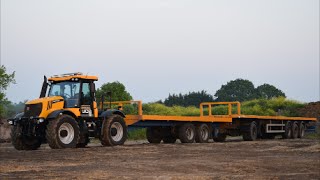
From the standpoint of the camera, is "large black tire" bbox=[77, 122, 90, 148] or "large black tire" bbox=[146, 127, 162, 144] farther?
"large black tire" bbox=[146, 127, 162, 144]

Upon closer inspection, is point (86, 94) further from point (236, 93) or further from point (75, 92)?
point (236, 93)

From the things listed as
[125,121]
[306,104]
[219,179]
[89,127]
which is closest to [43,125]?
[89,127]

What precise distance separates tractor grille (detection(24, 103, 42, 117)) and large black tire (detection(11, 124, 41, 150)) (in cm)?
57

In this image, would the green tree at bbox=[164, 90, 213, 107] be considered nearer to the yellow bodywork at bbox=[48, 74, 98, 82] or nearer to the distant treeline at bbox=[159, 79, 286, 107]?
the distant treeline at bbox=[159, 79, 286, 107]

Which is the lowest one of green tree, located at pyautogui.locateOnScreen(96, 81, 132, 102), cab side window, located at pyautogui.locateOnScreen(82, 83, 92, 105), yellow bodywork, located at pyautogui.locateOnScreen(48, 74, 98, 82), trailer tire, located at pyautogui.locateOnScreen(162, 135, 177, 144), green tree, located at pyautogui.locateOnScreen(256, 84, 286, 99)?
trailer tire, located at pyautogui.locateOnScreen(162, 135, 177, 144)

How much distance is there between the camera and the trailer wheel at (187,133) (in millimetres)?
22734

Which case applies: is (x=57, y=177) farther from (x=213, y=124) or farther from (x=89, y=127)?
(x=213, y=124)

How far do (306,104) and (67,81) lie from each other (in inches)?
1226

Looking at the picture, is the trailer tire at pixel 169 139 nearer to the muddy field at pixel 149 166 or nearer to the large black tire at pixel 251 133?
the large black tire at pixel 251 133

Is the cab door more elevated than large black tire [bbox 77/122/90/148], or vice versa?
the cab door

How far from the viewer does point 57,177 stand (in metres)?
9.88

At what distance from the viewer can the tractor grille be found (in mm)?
17562

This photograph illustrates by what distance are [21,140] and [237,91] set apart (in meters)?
73.1

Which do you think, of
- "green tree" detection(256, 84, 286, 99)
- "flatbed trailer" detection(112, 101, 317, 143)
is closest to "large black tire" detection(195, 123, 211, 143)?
"flatbed trailer" detection(112, 101, 317, 143)
